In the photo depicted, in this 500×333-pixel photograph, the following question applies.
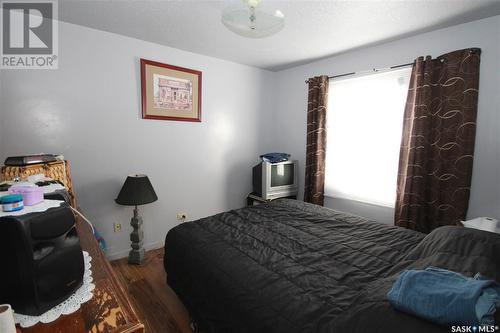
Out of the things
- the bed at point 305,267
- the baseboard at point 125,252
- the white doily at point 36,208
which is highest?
the white doily at point 36,208

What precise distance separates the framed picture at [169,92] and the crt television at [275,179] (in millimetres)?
1075

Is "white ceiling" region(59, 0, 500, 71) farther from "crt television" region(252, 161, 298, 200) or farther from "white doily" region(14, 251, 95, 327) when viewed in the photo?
"white doily" region(14, 251, 95, 327)

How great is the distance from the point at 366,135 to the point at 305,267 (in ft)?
6.48

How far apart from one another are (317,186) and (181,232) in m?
1.93

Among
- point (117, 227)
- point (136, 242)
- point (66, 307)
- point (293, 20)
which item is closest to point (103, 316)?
point (66, 307)

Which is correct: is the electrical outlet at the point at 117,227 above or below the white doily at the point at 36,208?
below

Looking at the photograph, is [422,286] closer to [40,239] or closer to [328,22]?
[40,239]

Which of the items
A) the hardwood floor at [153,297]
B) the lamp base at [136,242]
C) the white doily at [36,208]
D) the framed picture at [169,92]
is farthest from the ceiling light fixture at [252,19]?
the hardwood floor at [153,297]

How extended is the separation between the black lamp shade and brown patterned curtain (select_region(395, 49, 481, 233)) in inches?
101

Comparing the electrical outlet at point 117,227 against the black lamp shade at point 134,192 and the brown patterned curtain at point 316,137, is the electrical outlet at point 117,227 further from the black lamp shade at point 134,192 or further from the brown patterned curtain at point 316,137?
the brown patterned curtain at point 316,137

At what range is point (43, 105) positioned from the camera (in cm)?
210

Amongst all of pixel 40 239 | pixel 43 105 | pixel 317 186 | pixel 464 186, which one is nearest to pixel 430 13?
pixel 464 186

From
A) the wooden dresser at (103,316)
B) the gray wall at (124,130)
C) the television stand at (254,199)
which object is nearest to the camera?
the wooden dresser at (103,316)

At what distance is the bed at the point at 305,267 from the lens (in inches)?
39.2
